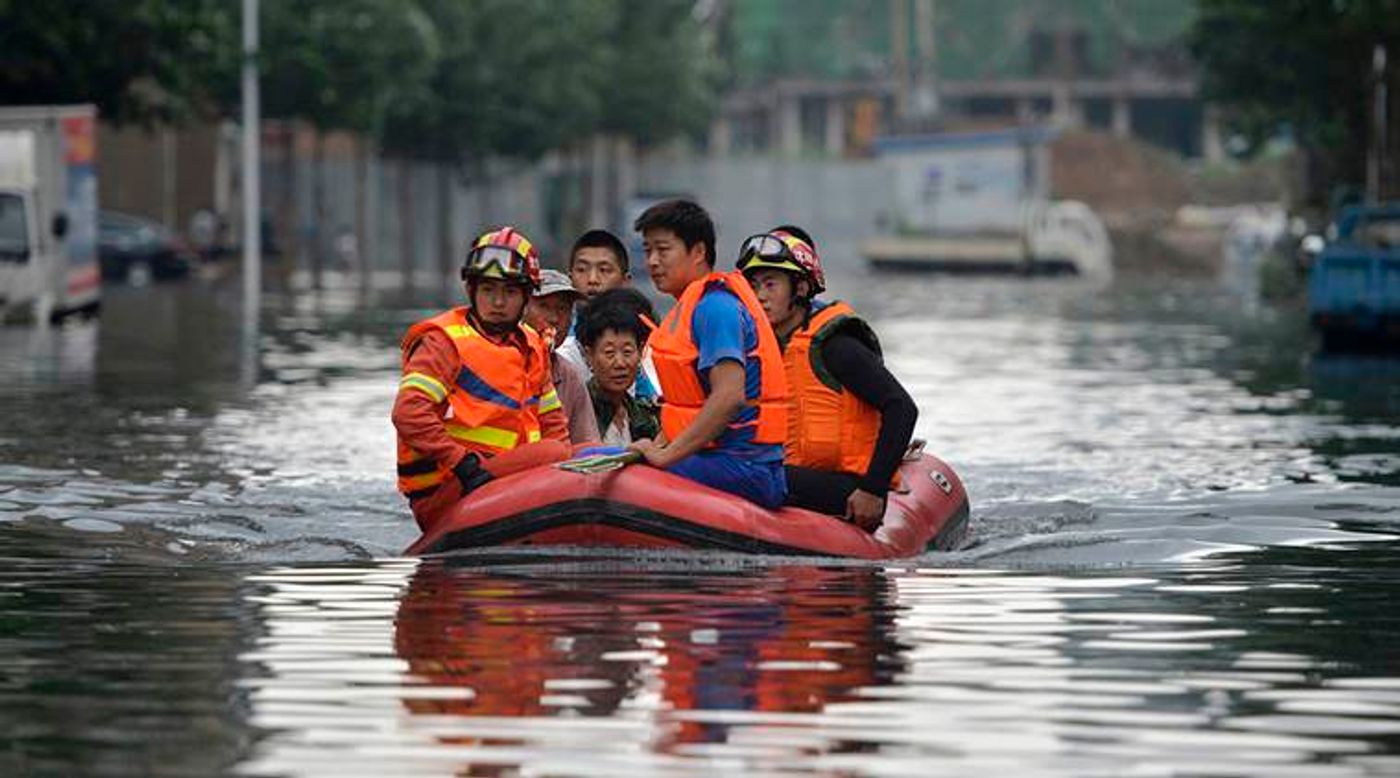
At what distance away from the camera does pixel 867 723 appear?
1018 cm

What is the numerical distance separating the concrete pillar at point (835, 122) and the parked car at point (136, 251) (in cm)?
9917

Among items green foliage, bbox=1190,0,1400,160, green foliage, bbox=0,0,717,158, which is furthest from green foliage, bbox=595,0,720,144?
green foliage, bbox=1190,0,1400,160

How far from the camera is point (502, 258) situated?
1468cm

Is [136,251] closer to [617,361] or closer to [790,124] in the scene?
[617,361]

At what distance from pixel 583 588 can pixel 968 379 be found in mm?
19670

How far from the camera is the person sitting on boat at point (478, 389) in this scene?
14.8 metres

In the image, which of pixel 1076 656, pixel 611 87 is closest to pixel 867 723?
pixel 1076 656

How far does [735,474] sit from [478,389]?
108 cm

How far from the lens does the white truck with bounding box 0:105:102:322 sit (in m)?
44.1

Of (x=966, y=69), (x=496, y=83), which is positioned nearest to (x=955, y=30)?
(x=966, y=69)

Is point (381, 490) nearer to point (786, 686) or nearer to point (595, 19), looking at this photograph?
point (786, 686)

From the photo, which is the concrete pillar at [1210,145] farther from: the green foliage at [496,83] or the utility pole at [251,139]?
the utility pole at [251,139]

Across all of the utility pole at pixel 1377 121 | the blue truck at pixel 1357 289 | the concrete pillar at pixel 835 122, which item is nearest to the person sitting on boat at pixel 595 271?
the blue truck at pixel 1357 289

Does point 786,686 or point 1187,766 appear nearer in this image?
point 1187,766
